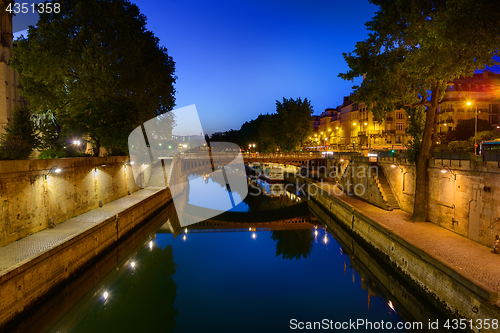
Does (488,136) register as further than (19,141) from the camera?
Yes

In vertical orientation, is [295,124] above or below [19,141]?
above

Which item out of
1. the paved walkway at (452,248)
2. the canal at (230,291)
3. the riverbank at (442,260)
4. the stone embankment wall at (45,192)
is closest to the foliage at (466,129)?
the riverbank at (442,260)

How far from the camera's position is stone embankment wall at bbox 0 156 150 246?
12969mm

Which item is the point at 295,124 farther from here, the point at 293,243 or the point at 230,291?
the point at 230,291

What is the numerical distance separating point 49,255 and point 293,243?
16229mm

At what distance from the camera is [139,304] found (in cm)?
1310

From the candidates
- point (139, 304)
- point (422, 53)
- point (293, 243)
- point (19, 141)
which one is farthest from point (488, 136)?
point (19, 141)

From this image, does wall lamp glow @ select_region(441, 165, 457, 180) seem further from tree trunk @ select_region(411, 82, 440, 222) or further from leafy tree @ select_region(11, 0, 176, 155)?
leafy tree @ select_region(11, 0, 176, 155)

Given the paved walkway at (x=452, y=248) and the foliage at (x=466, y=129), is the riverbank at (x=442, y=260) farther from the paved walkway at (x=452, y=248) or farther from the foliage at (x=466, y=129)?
the foliage at (x=466, y=129)

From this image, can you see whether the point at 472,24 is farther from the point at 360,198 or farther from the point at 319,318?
the point at 360,198

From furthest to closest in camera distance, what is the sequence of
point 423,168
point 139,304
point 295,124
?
point 295,124, point 423,168, point 139,304

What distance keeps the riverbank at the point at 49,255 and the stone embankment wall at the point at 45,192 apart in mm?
619

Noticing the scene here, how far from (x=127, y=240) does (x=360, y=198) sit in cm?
2044

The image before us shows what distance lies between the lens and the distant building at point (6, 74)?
1442 inches
